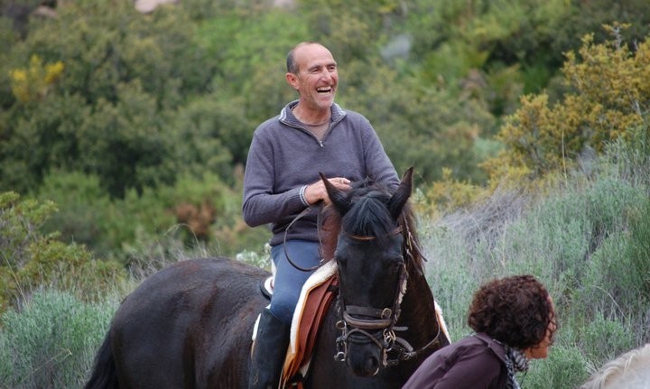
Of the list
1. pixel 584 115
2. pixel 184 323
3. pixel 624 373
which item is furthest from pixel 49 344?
pixel 584 115

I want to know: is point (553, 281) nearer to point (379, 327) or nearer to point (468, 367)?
point (379, 327)

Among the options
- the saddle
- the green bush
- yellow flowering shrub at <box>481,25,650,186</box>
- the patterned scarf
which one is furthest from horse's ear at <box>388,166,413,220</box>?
→ yellow flowering shrub at <box>481,25,650,186</box>

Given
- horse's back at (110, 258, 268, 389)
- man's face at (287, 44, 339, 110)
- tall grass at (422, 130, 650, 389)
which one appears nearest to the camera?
man's face at (287, 44, 339, 110)

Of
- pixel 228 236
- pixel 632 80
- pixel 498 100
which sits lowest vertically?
pixel 228 236

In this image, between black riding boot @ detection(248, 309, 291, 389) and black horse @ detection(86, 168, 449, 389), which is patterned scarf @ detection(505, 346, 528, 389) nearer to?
black horse @ detection(86, 168, 449, 389)

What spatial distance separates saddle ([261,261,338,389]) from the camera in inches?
206

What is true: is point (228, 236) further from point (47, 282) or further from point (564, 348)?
point (564, 348)

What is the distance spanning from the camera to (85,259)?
9984mm

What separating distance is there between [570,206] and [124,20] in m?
20.0

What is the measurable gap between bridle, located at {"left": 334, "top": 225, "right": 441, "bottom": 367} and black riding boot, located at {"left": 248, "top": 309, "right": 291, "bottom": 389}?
1.45 ft

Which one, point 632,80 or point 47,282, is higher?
point 632,80

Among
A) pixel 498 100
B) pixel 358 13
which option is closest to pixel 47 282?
pixel 498 100

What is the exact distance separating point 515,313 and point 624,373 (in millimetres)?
531

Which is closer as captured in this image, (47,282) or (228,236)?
(47,282)
